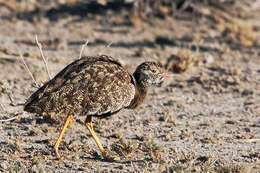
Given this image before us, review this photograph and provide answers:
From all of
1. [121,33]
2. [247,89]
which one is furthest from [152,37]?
[247,89]

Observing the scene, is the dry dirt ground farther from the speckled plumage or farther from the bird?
the speckled plumage

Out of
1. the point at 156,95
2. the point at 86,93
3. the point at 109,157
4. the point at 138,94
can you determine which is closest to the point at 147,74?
the point at 138,94

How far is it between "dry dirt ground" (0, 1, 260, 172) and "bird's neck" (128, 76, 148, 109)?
559 mm

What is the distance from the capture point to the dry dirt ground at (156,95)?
6.58 metres

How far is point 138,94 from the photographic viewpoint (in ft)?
22.4

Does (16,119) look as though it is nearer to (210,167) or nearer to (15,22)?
(210,167)

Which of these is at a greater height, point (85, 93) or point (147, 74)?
point (147, 74)

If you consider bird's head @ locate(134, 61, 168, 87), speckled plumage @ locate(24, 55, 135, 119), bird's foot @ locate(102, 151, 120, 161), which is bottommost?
bird's foot @ locate(102, 151, 120, 161)

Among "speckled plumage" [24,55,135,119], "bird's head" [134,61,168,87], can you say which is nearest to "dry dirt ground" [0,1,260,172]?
"speckled plumage" [24,55,135,119]

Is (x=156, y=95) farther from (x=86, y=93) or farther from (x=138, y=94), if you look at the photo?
(x=86, y=93)

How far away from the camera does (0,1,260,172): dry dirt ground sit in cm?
658

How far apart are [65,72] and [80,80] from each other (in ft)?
1.04

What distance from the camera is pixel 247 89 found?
33.8 ft

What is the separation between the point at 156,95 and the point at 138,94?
118 inches
